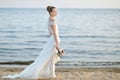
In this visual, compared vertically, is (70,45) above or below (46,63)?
below

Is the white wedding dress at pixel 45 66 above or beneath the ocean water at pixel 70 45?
above

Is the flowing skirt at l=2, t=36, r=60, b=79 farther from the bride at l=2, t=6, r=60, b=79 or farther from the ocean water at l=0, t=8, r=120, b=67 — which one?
the ocean water at l=0, t=8, r=120, b=67

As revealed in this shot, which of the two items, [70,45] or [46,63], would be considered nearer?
[46,63]

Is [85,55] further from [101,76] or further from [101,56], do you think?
[101,76]

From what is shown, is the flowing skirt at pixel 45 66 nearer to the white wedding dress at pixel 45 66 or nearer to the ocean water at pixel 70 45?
Result: the white wedding dress at pixel 45 66

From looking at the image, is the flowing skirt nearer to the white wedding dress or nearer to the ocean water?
the white wedding dress

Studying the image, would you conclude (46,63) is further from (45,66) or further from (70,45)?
(70,45)

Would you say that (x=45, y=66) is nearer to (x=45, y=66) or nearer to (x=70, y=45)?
(x=45, y=66)

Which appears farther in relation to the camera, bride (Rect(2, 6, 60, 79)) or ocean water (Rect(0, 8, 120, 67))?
ocean water (Rect(0, 8, 120, 67))

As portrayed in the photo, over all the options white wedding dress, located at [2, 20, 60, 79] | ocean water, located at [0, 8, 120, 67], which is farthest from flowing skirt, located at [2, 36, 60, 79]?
ocean water, located at [0, 8, 120, 67]

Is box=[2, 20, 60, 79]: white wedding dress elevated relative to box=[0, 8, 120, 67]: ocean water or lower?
elevated

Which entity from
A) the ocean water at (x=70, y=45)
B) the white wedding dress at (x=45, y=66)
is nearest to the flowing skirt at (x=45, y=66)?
the white wedding dress at (x=45, y=66)

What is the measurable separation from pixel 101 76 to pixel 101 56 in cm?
1016

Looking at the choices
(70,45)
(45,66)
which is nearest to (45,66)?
(45,66)
